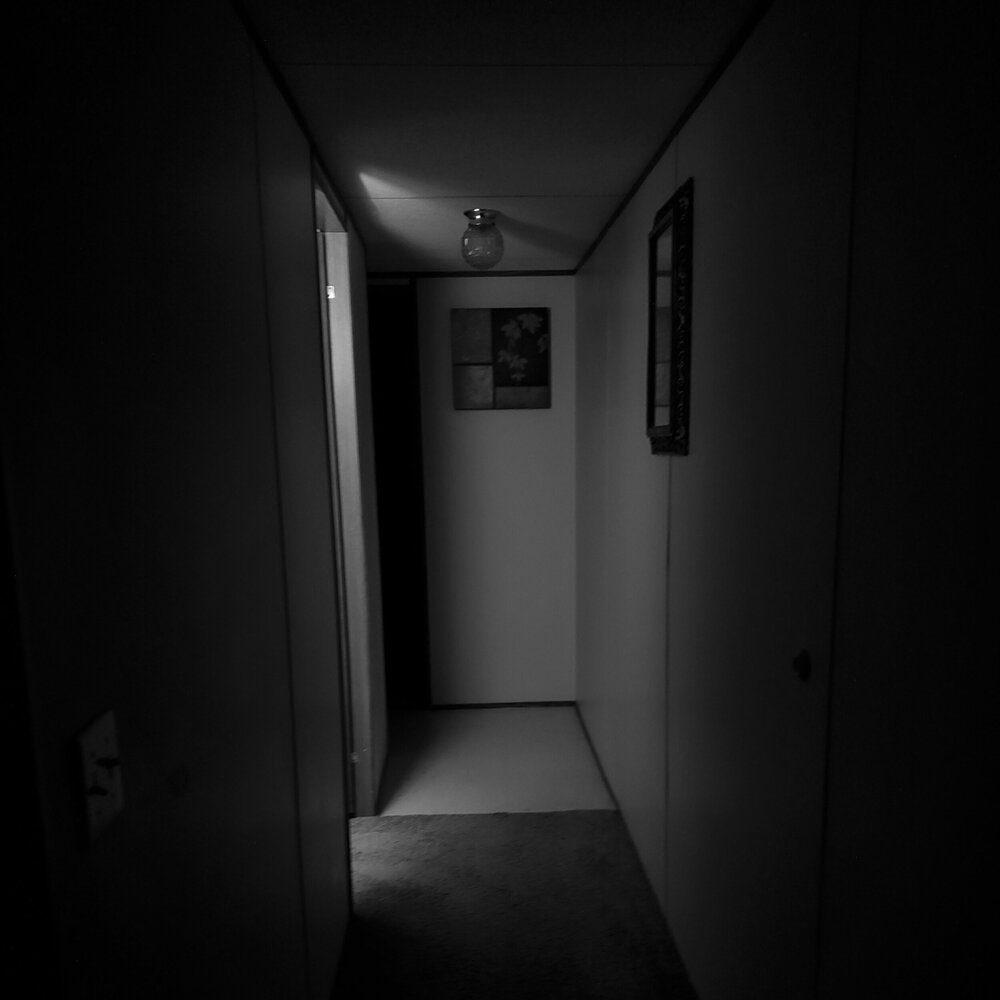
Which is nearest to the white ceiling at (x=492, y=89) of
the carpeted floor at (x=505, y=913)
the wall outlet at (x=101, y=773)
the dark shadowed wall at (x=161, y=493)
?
the dark shadowed wall at (x=161, y=493)

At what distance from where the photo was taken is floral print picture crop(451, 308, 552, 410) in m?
3.38

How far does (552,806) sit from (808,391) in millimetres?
2188

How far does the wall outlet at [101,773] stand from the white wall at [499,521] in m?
2.84

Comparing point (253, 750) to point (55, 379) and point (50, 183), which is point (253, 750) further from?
point (50, 183)

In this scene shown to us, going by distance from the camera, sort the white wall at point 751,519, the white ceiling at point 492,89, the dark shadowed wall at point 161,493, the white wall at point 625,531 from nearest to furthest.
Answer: the dark shadowed wall at point 161,493 < the white wall at point 751,519 < the white ceiling at point 492,89 < the white wall at point 625,531

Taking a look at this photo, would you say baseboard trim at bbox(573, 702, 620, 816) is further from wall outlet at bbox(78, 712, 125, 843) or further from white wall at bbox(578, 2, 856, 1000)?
wall outlet at bbox(78, 712, 125, 843)

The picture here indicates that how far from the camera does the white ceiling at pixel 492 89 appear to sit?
121 centimetres

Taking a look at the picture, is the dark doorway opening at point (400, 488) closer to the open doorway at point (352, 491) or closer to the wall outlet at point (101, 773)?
the open doorway at point (352, 491)

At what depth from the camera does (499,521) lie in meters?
3.53

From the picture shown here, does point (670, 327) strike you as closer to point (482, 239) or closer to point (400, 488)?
point (482, 239)

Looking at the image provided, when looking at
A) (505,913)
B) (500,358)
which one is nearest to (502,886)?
(505,913)

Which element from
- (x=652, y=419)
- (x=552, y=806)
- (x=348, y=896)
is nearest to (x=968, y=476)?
(x=652, y=419)

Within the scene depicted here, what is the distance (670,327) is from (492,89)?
2.44ft

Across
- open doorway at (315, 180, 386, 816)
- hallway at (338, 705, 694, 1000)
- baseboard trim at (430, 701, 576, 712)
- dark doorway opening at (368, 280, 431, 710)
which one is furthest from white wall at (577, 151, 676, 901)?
open doorway at (315, 180, 386, 816)
